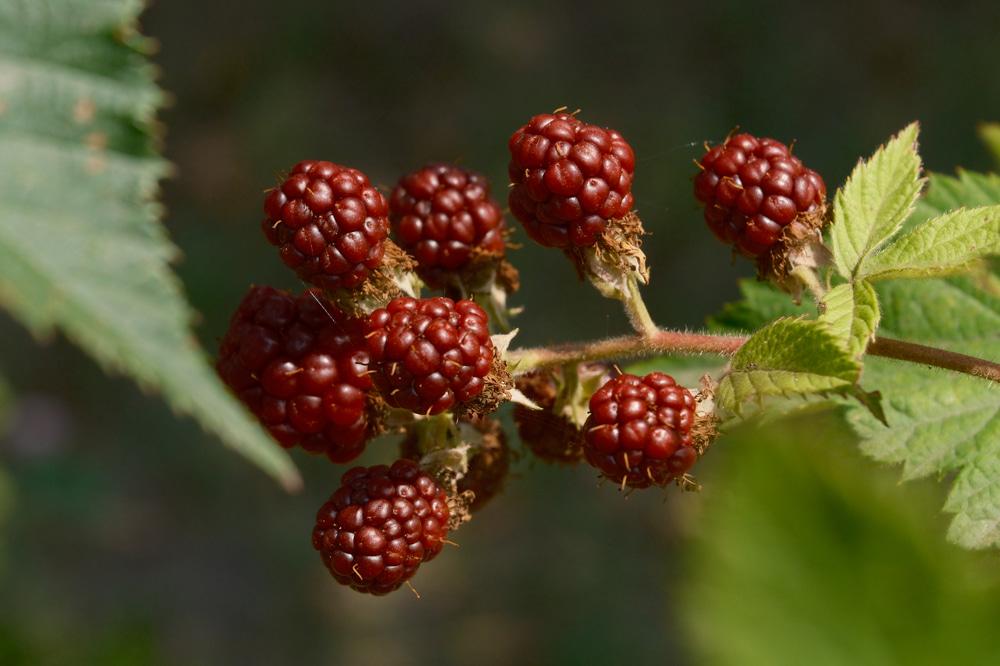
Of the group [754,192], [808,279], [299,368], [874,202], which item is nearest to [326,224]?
[299,368]

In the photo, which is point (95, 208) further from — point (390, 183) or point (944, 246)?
point (390, 183)

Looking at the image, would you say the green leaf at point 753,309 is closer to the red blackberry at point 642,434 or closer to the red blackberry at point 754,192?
the red blackberry at point 754,192

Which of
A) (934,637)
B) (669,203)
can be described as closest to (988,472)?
(934,637)

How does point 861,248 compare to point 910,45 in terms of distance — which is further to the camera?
point 910,45

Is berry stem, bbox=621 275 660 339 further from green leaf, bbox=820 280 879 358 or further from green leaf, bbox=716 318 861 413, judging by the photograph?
green leaf, bbox=820 280 879 358

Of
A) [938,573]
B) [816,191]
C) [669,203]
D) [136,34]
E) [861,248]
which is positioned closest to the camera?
[938,573]

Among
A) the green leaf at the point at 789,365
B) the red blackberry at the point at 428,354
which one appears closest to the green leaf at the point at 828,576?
the green leaf at the point at 789,365

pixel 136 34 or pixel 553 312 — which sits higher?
pixel 136 34

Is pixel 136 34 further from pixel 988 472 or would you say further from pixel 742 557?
pixel 988 472
